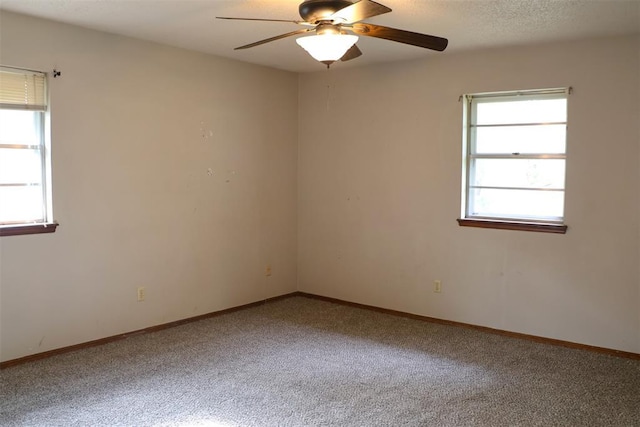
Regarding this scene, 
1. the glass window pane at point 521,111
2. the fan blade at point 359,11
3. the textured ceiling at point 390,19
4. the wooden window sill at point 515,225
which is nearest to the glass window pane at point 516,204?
the wooden window sill at point 515,225

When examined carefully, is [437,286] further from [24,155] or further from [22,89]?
[22,89]

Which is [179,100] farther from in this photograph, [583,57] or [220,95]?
[583,57]

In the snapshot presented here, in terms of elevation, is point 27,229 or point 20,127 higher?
point 20,127

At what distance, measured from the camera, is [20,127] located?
12.2ft

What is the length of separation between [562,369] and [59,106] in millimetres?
3861

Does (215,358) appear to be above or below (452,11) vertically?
below

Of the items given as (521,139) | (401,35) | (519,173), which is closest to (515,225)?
(519,173)

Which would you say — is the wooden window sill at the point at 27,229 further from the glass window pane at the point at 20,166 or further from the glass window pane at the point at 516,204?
the glass window pane at the point at 516,204

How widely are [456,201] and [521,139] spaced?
720mm

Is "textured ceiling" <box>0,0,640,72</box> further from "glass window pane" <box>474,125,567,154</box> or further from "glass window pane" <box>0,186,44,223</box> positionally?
"glass window pane" <box>0,186,44,223</box>

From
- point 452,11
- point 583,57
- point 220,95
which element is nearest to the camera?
point 452,11

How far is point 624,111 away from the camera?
3904 millimetres

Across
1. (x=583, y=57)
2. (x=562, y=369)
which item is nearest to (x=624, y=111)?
(x=583, y=57)

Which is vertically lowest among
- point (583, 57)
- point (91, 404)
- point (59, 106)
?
point (91, 404)
